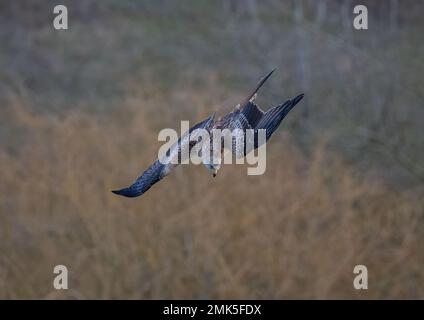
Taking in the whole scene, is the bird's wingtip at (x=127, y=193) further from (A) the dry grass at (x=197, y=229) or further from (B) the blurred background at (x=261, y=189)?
(A) the dry grass at (x=197, y=229)

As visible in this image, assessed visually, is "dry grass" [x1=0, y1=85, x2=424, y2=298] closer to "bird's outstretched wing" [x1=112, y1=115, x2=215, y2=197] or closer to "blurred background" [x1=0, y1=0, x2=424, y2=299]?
"blurred background" [x1=0, y1=0, x2=424, y2=299]

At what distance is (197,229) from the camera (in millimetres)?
4246

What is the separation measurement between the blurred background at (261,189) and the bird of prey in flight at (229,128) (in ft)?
9.78

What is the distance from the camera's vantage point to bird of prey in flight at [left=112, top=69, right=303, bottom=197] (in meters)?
0.59

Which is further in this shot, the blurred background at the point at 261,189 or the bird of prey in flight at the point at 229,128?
the blurred background at the point at 261,189

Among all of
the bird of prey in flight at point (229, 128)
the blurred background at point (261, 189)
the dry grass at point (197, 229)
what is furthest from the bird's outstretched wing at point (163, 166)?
the dry grass at point (197, 229)

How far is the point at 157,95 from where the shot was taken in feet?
16.6

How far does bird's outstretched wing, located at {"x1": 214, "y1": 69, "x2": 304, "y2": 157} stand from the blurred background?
2.98m

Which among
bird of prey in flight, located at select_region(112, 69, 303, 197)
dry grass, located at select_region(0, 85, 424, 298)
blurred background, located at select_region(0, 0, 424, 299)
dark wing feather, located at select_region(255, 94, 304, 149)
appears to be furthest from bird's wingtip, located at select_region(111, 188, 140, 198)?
dry grass, located at select_region(0, 85, 424, 298)

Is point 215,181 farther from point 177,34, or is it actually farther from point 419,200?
point 177,34

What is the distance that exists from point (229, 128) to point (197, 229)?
3664 mm

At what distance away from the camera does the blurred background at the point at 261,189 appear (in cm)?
423
